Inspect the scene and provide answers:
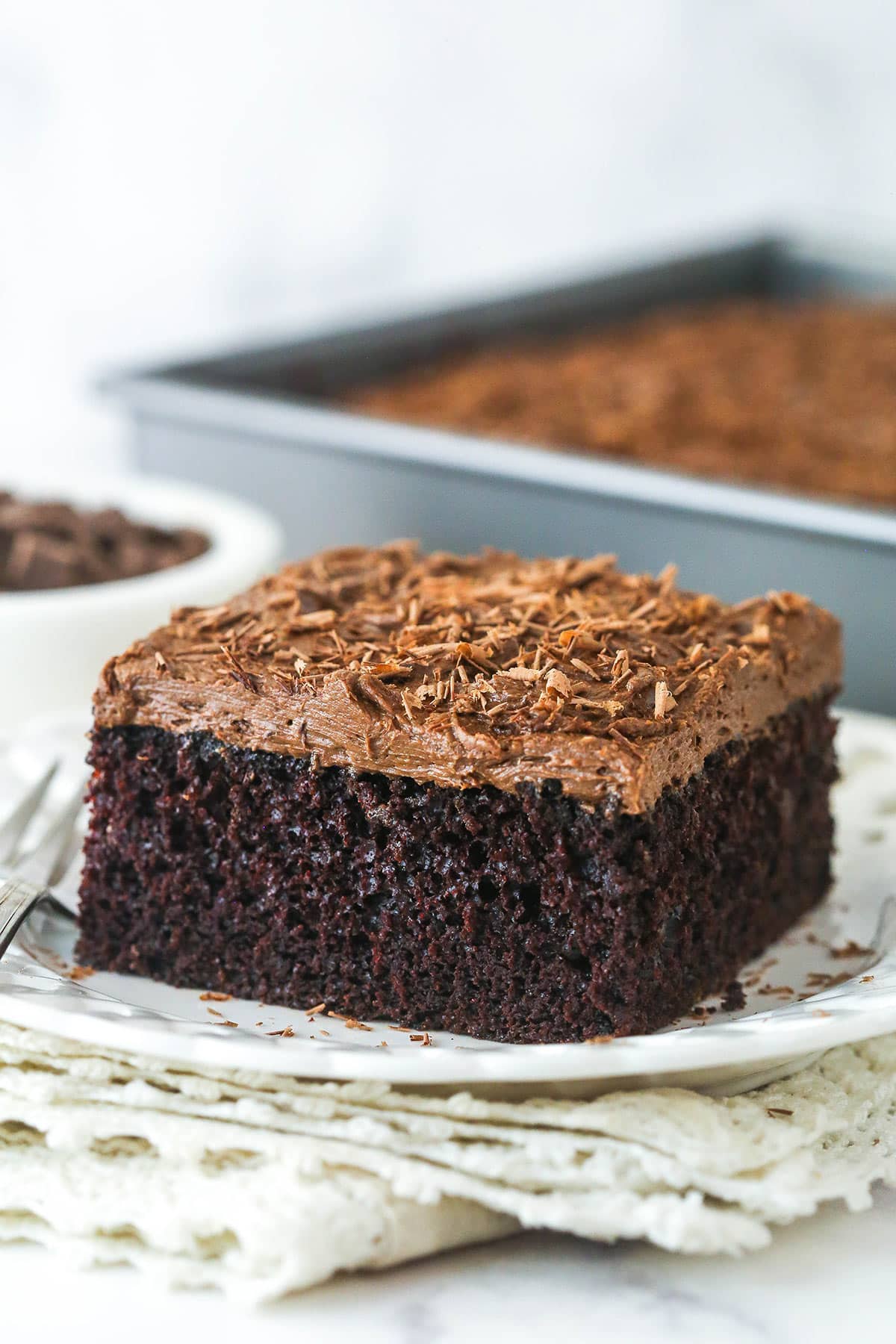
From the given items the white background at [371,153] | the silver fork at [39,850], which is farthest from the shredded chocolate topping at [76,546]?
the white background at [371,153]

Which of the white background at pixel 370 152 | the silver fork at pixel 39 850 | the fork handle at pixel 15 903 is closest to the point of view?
the fork handle at pixel 15 903

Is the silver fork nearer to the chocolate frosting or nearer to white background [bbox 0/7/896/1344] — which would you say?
the chocolate frosting

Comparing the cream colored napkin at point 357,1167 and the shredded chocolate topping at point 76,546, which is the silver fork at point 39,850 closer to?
the cream colored napkin at point 357,1167

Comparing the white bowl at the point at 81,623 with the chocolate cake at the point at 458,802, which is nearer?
the chocolate cake at the point at 458,802

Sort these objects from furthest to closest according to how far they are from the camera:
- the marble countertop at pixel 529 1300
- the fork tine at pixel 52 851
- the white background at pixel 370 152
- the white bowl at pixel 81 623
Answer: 1. the white background at pixel 370 152
2. the white bowl at pixel 81 623
3. the fork tine at pixel 52 851
4. the marble countertop at pixel 529 1300

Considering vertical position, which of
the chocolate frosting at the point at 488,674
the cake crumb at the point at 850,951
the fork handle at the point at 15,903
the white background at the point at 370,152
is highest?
the white background at the point at 370,152

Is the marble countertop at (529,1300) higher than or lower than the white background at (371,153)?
lower

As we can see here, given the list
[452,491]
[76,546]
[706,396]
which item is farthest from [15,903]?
[706,396]
